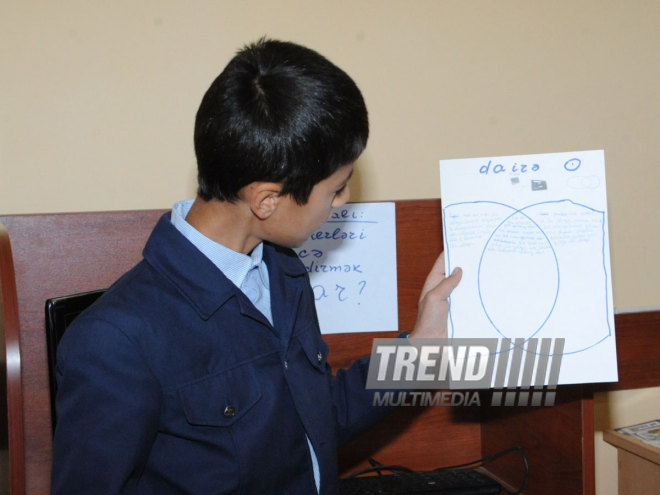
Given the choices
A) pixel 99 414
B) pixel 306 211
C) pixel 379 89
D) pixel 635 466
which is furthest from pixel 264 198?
pixel 635 466

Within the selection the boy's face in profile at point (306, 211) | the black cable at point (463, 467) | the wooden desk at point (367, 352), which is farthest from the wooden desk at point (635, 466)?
the boy's face in profile at point (306, 211)

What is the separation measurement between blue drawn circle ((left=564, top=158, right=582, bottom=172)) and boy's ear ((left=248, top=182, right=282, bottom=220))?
441mm

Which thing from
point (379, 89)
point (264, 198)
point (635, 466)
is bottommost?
point (635, 466)

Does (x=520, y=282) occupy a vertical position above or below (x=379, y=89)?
below

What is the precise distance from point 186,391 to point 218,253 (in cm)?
17

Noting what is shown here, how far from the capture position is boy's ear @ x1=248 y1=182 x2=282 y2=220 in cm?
77

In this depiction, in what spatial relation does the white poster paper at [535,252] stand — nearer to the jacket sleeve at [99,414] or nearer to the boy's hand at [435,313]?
the boy's hand at [435,313]

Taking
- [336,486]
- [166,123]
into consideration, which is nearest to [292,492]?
[336,486]

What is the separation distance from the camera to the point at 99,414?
684 mm

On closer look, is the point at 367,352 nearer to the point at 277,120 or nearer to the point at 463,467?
the point at 463,467

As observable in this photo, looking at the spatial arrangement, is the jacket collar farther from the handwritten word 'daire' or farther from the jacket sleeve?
the handwritten word 'daire'

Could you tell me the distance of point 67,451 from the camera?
69 centimetres

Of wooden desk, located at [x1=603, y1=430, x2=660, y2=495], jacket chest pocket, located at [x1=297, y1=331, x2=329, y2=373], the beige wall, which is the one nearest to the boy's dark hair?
jacket chest pocket, located at [x1=297, y1=331, x2=329, y2=373]

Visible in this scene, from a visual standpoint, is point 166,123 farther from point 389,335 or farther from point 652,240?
point 652,240
